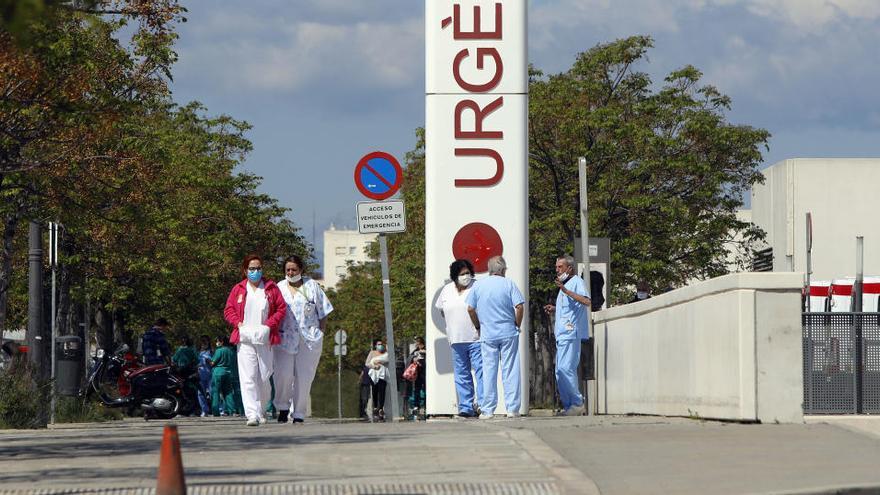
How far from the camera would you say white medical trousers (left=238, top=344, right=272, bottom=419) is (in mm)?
16706

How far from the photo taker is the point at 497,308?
1664 cm

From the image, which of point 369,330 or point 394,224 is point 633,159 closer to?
point 394,224

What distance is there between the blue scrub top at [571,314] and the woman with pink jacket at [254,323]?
304cm

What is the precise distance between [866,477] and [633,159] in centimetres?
3745

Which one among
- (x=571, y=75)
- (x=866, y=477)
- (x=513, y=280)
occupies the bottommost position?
(x=866, y=477)

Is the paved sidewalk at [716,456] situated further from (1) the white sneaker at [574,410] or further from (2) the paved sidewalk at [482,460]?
(1) the white sneaker at [574,410]

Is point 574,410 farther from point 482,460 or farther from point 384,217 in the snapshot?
point 482,460

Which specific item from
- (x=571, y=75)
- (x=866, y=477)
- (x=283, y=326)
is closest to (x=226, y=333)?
(x=571, y=75)

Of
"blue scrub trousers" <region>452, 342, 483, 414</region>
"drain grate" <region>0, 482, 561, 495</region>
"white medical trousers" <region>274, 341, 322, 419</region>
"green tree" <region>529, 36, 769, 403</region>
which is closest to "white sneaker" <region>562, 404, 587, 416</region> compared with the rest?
"blue scrub trousers" <region>452, 342, 483, 414</region>

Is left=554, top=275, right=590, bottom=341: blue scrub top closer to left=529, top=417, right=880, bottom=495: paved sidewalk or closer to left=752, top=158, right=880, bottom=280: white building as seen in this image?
left=529, top=417, right=880, bottom=495: paved sidewalk

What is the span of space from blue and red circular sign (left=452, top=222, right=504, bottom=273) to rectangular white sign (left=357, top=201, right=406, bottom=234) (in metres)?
0.68

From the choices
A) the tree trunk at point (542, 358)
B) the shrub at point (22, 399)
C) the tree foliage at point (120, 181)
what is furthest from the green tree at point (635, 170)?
the shrub at point (22, 399)

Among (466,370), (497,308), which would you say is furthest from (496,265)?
(466,370)

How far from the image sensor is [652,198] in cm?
4556
